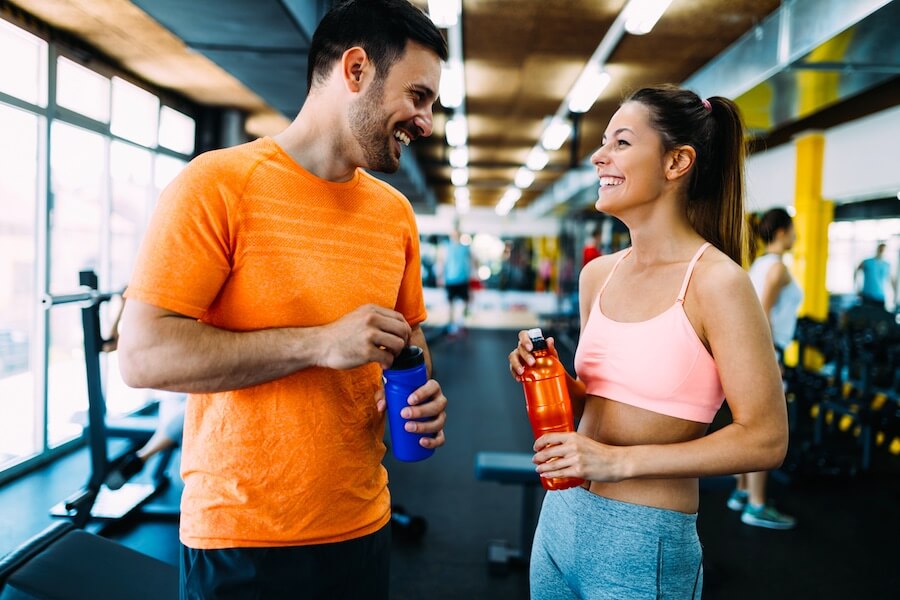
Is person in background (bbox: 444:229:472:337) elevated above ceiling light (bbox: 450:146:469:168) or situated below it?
below

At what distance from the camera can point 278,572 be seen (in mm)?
998

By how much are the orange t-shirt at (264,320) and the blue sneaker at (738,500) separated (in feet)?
10.7

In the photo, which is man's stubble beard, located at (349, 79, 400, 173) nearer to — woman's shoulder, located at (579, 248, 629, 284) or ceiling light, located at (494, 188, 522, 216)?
woman's shoulder, located at (579, 248, 629, 284)

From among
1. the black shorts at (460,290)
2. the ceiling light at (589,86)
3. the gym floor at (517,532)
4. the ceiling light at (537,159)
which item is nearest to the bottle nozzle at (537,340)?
the gym floor at (517,532)

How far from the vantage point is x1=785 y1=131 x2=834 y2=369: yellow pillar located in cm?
769

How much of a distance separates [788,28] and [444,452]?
3754 mm

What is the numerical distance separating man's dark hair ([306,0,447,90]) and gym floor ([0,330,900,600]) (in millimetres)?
2088

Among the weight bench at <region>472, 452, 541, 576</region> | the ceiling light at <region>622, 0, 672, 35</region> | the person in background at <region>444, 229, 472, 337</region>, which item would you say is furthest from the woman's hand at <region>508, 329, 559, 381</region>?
the person in background at <region>444, 229, 472, 337</region>

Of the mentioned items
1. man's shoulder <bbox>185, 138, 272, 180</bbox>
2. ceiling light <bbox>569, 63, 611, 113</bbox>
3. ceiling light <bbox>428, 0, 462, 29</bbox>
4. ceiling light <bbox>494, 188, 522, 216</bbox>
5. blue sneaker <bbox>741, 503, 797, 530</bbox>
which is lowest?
blue sneaker <bbox>741, 503, 797, 530</bbox>

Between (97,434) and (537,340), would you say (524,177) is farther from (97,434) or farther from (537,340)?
(537,340)

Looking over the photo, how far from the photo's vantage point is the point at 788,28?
3.91 metres

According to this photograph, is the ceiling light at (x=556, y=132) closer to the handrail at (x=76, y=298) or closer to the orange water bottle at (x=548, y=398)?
the handrail at (x=76, y=298)

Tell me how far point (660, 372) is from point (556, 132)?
7.35 metres

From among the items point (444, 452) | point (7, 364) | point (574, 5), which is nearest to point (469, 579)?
point (444, 452)
